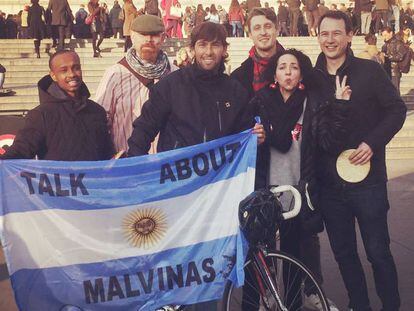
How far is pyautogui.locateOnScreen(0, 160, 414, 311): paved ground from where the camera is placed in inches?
191

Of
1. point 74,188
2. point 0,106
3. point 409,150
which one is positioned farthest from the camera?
point 0,106

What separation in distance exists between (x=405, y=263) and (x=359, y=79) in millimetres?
2130

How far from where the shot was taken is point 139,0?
34.2m

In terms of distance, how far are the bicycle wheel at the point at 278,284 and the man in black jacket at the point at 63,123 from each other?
115 centimetres

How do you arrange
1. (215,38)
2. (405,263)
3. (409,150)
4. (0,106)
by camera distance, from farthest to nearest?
(0,106) < (409,150) < (405,263) < (215,38)

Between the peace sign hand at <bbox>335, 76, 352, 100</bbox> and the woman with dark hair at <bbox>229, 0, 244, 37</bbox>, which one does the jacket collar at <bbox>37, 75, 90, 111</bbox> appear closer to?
the peace sign hand at <bbox>335, 76, 352, 100</bbox>

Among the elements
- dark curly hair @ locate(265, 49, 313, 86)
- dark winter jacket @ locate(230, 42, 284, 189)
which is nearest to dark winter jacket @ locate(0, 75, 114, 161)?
dark winter jacket @ locate(230, 42, 284, 189)

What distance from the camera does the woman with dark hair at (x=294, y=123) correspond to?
4047 mm

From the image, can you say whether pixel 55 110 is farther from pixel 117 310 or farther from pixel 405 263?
pixel 405 263

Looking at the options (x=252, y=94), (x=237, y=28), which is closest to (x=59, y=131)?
(x=252, y=94)

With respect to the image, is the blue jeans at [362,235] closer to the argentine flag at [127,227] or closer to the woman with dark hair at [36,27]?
the argentine flag at [127,227]

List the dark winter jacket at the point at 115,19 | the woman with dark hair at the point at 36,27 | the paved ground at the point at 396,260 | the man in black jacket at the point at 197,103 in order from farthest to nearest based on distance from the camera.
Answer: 1. the dark winter jacket at the point at 115,19
2. the woman with dark hair at the point at 36,27
3. the paved ground at the point at 396,260
4. the man in black jacket at the point at 197,103

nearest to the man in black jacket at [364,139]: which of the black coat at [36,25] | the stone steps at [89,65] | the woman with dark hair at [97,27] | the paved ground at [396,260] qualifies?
the paved ground at [396,260]

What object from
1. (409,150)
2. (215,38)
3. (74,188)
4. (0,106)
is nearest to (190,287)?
(74,188)
